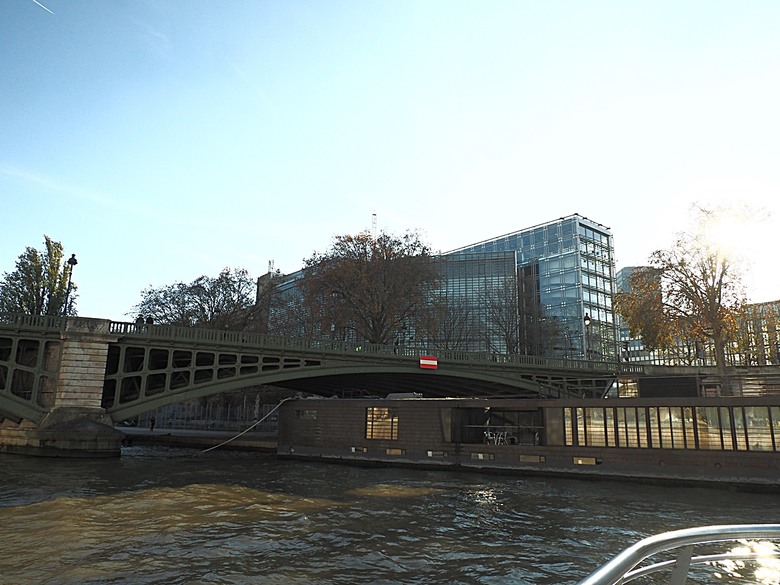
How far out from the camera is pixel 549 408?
31516mm

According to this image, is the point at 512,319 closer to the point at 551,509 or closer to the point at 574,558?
the point at 551,509

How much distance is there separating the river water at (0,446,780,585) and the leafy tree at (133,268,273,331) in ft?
109

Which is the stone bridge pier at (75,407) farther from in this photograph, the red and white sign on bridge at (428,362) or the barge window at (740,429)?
the barge window at (740,429)

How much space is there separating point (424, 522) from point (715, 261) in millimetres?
36832

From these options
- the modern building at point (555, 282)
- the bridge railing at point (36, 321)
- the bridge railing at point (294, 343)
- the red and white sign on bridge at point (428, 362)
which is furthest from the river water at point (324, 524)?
the modern building at point (555, 282)

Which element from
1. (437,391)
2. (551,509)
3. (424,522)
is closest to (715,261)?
(437,391)

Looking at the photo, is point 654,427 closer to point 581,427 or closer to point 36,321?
point 581,427

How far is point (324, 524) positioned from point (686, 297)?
3779cm

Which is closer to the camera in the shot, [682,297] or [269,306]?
[682,297]

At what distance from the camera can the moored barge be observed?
82.7 feet

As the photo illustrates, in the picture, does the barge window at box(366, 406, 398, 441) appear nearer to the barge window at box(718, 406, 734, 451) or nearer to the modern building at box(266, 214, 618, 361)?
the barge window at box(718, 406, 734, 451)

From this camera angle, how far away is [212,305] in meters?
62.9

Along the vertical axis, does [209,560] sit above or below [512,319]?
below

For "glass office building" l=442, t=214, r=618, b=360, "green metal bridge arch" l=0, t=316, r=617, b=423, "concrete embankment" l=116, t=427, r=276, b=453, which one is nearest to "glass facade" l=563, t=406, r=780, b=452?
"green metal bridge arch" l=0, t=316, r=617, b=423
